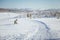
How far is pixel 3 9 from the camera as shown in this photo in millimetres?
1317

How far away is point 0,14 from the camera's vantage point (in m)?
1.33

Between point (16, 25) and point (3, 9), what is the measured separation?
27cm

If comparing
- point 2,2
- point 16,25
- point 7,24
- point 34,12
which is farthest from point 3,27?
point 34,12

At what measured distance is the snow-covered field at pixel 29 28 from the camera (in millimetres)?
1259

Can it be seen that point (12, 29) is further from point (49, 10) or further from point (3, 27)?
point (49, 10)

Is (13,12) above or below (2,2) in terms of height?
below

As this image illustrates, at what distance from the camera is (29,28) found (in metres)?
1.27

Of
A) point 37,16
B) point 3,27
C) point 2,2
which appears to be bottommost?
point 3,27

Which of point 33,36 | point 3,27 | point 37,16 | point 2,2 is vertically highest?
point 2,2

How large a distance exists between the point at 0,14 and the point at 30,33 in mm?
456

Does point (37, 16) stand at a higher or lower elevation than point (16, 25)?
higher

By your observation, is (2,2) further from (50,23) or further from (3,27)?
(50,23)

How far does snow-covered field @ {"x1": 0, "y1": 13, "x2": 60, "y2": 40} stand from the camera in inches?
49.6

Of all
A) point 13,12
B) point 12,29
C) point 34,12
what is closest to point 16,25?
point 12,29
